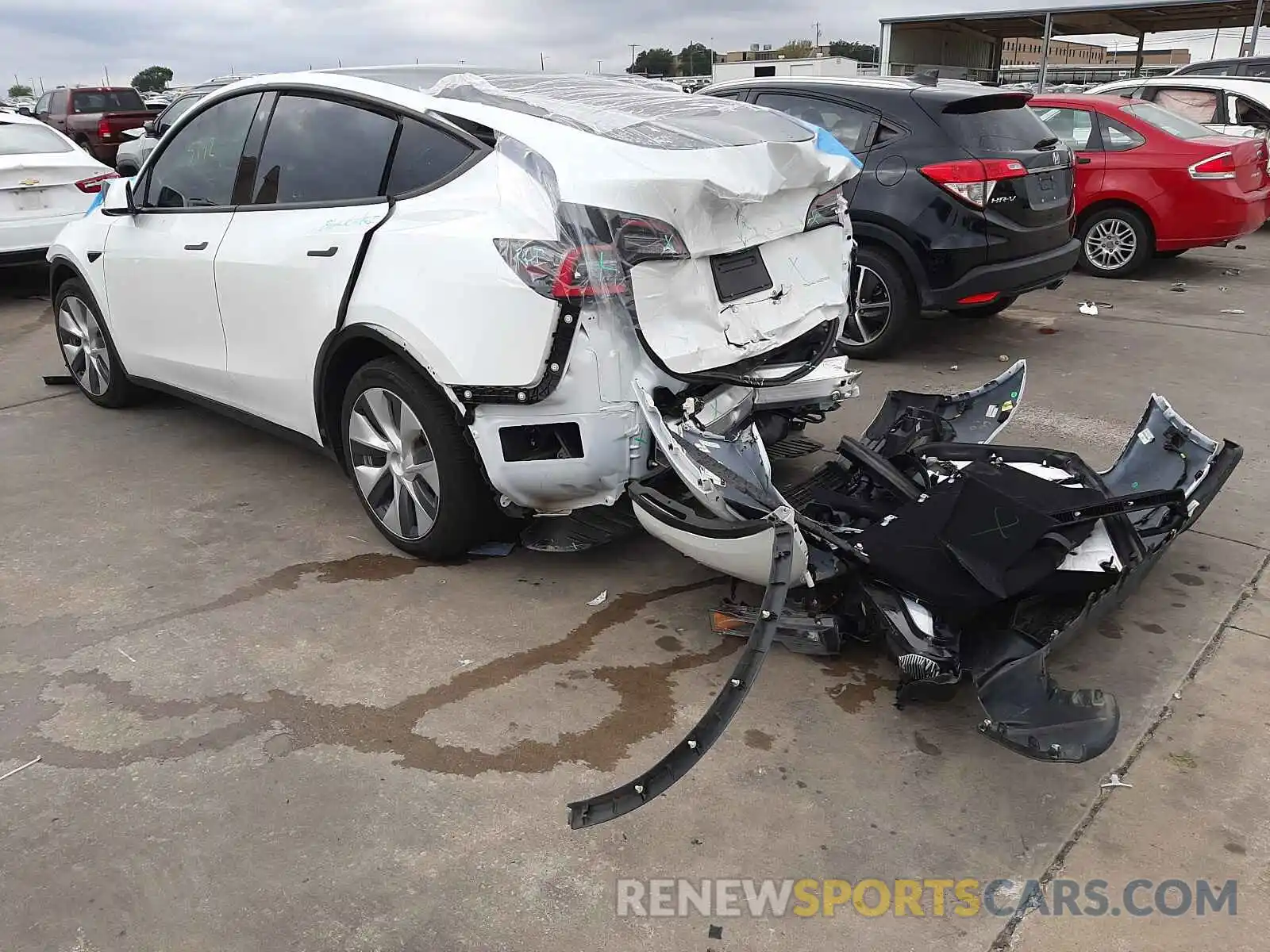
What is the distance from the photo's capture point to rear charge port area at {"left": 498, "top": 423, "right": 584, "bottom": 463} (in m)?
3.25

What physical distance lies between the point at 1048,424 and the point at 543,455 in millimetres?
3222

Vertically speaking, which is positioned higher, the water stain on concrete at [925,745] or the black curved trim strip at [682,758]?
the black curved trim strip at [682,758]

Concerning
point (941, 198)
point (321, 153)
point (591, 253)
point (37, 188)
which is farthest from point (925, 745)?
point (37, 188)

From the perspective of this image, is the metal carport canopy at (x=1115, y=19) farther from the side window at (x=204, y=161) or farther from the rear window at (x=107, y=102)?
the side window at (x=204, y=161)

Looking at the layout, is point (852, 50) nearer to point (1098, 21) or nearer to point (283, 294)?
point (1098, 21)

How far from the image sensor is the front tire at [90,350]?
5453 mm

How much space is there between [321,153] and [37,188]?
6258 millimetres

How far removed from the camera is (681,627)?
345 centimetres

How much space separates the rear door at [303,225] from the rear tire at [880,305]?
338 cm

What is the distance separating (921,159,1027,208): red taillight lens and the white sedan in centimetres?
712

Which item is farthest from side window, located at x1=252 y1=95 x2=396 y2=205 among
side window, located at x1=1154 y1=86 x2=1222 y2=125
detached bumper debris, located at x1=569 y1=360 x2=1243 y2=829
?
side window, located at x1=1154 y1=86 x2=1222 y2=125

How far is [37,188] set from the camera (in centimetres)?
868

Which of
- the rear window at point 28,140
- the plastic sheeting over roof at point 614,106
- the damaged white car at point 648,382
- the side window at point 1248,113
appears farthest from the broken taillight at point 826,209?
the side window at point 1248,113

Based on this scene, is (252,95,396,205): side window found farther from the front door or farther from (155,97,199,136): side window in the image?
(155,97,199,136): side window
